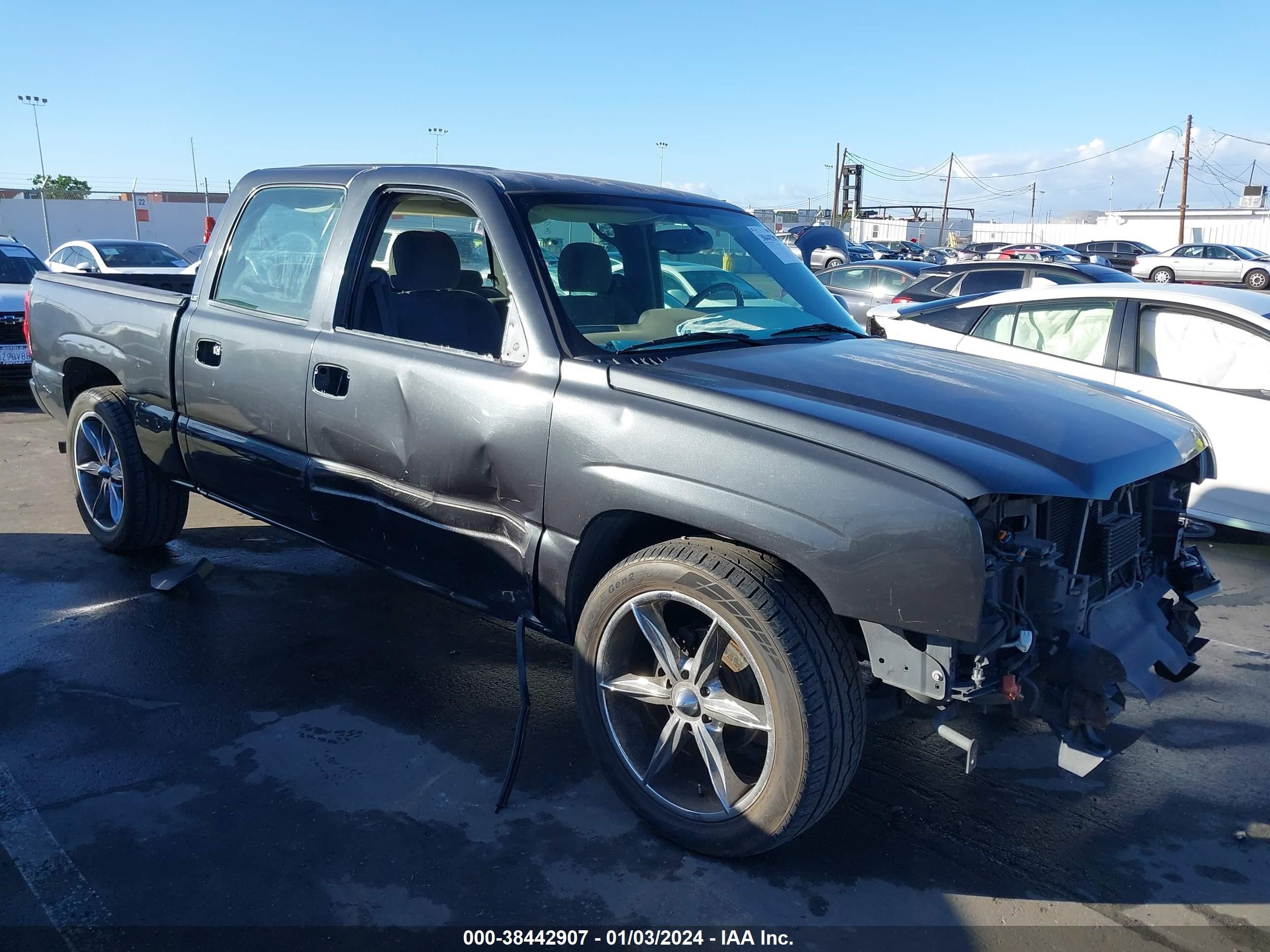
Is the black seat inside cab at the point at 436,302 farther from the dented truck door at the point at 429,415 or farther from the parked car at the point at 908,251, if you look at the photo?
the parked car at the point at 908,251

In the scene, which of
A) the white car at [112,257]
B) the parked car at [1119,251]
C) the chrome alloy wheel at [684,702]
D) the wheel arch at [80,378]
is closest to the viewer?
the chrome alloy wheel at [684,702]

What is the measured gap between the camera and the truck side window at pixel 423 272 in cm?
355

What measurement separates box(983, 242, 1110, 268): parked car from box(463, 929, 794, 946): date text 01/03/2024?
1193 inches

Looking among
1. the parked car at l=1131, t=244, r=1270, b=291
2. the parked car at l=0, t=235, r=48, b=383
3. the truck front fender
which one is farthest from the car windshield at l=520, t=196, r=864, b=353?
the parked car at l=1131, t=244, r=1270, b=291

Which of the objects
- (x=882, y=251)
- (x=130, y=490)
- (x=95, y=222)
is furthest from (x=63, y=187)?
(x=130, y=490)

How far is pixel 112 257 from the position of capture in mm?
14672

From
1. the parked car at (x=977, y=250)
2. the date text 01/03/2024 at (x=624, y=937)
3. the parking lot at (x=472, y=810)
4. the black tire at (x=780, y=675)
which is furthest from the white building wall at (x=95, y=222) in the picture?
the date text 01/03/2024 at (x=624, y=937)

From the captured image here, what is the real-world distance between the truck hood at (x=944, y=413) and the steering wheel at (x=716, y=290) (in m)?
0.35

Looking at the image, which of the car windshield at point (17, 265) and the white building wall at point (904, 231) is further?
the white building wall at point (904, 231)

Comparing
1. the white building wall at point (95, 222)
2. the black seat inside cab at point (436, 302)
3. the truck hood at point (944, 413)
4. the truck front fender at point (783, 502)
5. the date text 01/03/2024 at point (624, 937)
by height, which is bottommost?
the date text 01/03/2024 at point (624, 937)

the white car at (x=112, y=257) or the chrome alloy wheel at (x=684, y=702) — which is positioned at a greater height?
the white car at (x=112, y=257)

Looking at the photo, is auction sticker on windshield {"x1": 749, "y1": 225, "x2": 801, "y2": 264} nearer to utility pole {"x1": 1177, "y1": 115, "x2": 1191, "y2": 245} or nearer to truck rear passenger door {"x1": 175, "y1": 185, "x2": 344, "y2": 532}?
truck rear passenger door {"x1": 175, "y1": 185, "x2": 344, "y2": 532}

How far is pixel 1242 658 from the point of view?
14.7 ft

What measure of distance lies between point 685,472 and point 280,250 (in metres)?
2.35
